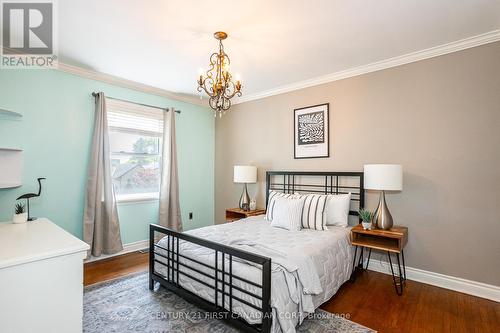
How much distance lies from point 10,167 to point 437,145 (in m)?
4.52

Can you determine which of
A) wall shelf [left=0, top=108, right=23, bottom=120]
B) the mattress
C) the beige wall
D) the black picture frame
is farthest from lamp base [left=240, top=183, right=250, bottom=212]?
wall shelf [left=0, top=108, right=23, bottom=120]

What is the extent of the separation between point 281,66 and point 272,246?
2.22 metres

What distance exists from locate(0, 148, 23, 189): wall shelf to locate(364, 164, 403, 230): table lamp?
367 centimetres

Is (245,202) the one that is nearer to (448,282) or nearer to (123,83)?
(123,83)

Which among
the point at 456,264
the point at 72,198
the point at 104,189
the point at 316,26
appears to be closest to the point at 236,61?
the point at 316,26

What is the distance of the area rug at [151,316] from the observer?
6.43 feet

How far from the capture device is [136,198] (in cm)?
382

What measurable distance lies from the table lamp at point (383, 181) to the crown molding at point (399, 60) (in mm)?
1275

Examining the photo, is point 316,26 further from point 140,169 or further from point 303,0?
point 140,169

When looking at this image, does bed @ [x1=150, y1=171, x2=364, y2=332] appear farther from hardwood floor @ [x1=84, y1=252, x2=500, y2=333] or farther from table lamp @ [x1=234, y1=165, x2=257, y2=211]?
table lamp @ [x1=234, y1=165, x2=257, y2=211]

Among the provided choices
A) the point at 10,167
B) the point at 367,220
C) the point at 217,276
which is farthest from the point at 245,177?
the point at 10,167

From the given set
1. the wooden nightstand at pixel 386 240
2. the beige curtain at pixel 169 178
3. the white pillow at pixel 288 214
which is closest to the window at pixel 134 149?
the beige curtain at pixel 169 178

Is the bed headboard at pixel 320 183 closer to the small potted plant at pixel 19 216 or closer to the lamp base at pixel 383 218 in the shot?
the lamp base at pixel 383 218

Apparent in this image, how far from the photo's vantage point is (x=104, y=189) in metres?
3.38
